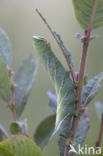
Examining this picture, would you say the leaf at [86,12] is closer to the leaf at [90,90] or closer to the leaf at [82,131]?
the leaf at [90,90]

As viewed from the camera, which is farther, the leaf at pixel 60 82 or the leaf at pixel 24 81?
the leaf at pixel 24 81

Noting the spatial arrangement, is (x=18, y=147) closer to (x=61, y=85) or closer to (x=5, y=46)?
(x=61, y=85)

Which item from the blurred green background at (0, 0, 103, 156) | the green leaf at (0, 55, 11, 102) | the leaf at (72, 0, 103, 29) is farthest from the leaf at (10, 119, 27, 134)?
the blurred green background at (0, 0, 103, 156)

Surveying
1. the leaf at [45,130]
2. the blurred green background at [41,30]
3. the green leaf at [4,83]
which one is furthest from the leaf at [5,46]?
the blurred green background at [41,30]

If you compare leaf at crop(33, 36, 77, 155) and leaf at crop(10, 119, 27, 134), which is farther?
leaf at crop(10, 119, 27, 134)

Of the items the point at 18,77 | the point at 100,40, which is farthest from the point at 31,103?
the point at 18,77

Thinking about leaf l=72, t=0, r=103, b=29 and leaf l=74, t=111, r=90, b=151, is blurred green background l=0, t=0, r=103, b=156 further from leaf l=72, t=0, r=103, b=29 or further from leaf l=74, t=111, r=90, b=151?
leaf l=72, t=0, r=103, b=29

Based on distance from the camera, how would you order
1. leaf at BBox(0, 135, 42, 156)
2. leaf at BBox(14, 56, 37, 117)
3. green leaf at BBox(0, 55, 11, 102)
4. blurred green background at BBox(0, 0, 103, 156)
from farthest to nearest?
Answer: blurred green background at BBox(0, 0, 103, 156), leaf at BBox(14, 56, 37, 117), green leaf at BBox(0, 55, 11, 102), leaf at BBox(0, 135, 42, 156)
